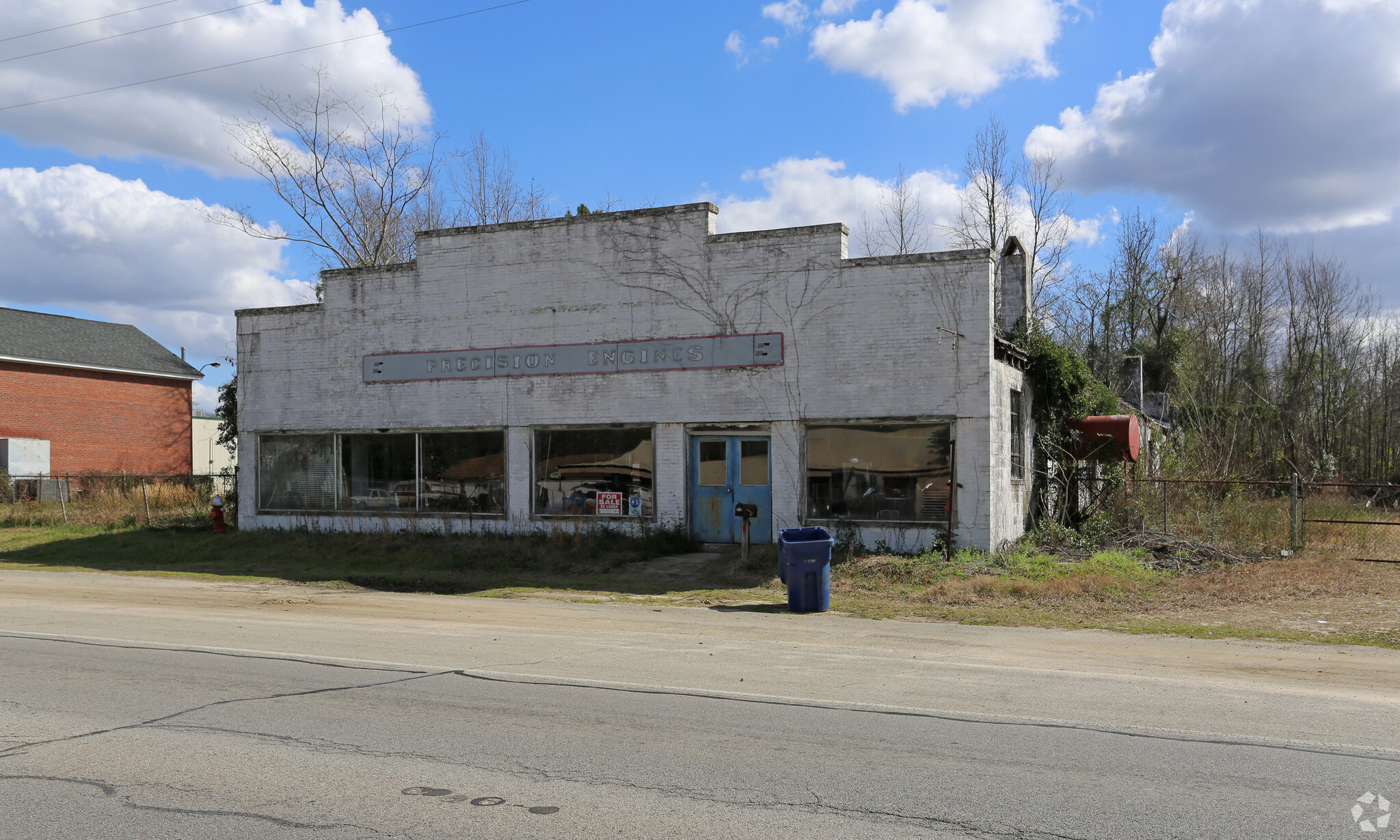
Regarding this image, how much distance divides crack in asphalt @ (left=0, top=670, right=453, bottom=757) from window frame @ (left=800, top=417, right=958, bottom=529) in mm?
10073

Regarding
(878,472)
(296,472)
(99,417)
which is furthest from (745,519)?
(99,417)

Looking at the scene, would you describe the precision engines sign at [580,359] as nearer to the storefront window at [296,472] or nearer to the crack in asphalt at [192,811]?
the storefront window at [296,472]

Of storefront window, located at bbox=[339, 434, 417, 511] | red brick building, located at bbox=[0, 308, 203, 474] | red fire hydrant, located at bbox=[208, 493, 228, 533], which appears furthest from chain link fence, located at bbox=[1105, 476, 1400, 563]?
red brick building, located at bbox=[0, 308, 203, 474]

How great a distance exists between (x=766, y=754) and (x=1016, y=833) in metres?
1.82

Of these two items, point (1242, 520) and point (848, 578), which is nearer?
point (848, 578)

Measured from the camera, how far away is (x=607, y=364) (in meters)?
19.5

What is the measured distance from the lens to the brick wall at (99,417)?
36938 millimetres

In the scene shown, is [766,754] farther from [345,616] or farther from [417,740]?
[345,616]

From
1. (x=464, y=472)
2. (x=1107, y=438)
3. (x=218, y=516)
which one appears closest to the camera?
(x=1107, y=438)

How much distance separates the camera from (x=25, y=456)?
36.6 m

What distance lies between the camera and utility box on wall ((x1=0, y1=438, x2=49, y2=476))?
118ft

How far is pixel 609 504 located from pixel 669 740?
43.4 ft

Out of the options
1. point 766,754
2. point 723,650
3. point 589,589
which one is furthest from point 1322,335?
point 766,754

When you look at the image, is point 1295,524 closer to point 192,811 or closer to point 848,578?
point 848,578
